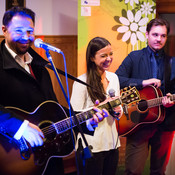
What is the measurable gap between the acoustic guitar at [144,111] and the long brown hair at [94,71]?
0.40 m

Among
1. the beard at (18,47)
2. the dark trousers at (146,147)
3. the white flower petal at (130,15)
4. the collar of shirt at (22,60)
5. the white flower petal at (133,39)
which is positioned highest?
the white flower petal at (130,15)

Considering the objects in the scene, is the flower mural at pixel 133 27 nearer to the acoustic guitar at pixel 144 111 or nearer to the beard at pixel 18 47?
the acoustic guitar at pixel 144 111

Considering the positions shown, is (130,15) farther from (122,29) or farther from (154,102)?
(154,102)

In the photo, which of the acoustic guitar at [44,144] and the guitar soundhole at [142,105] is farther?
the guitar soundhole at [142,105]

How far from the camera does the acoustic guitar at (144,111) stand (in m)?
2.38

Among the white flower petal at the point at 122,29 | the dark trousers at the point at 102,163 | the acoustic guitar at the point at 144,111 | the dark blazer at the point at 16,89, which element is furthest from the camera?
the white flower petal at the point at 122,29

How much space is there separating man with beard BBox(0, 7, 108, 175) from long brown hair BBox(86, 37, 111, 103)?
1.20ft

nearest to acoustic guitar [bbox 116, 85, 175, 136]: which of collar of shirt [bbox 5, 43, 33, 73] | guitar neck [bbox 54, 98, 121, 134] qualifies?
guitar neck [bbox 54, 98, 121, 134]

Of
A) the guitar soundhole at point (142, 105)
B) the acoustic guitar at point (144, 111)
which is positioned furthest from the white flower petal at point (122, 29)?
the guitar soundhole at point (142, 105)

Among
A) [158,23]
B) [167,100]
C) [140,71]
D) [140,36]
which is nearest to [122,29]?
[140,36]

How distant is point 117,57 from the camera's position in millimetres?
2627

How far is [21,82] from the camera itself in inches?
62.7

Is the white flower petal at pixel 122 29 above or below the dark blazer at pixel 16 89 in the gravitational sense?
above

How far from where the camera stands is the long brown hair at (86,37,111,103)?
206cm
